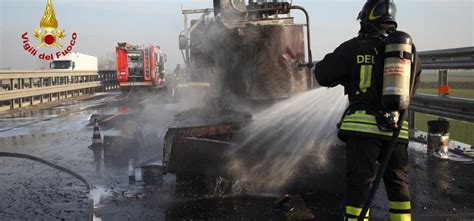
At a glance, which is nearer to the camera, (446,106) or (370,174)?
(370,174)

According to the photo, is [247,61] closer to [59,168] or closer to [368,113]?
[59,168]

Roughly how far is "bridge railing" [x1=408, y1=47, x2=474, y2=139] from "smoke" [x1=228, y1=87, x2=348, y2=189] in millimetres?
1965

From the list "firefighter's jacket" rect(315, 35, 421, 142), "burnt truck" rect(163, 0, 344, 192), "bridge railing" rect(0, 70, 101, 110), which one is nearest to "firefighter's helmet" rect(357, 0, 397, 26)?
"firefighter's jacket" rect(315, 35, 421, 142)

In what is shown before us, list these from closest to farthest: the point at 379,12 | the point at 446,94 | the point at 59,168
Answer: the point at 379,12 < the point at 59,168 < the point at 446,94

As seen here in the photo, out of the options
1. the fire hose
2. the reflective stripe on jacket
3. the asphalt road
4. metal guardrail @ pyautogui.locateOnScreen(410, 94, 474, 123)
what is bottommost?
the asphalt road

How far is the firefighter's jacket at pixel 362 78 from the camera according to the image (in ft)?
10.7

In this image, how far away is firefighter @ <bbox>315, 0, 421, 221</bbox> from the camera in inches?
127

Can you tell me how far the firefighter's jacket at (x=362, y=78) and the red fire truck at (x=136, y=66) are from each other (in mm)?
24891

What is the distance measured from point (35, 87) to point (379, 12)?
1840cm

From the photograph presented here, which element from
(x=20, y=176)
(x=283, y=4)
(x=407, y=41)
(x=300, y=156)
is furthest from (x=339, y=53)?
(x=20, y=176)

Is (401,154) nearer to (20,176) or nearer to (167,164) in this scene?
(167,164)

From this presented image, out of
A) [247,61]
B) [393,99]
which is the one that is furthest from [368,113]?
[247,61]

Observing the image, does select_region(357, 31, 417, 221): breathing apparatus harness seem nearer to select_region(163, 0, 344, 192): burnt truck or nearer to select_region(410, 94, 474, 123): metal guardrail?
select_region(163, 0, 344, 192): burnt truck

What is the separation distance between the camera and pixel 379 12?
334cm
